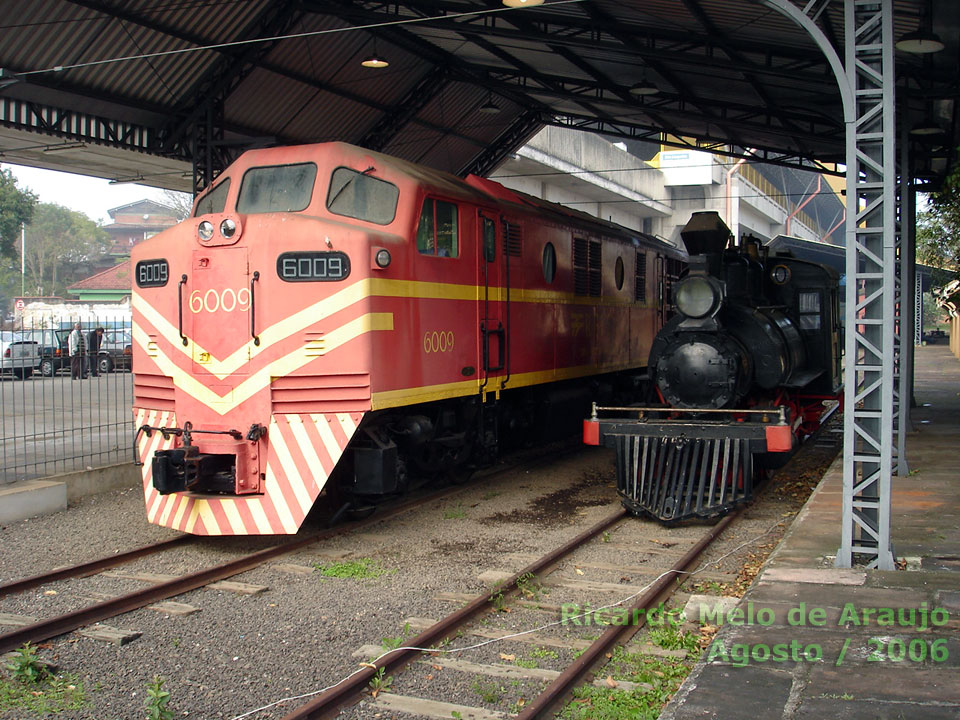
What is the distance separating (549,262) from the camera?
1184 cm

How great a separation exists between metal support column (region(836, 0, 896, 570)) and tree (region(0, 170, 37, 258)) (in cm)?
4120

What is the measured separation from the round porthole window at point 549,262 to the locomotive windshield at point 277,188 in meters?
4.00

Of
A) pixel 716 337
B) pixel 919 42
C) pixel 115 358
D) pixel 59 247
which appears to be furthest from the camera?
pixel 59 247

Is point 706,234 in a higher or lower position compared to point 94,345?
higher

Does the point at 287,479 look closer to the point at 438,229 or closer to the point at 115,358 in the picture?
the point at 438,229

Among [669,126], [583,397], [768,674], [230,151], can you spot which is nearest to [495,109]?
[669,126]

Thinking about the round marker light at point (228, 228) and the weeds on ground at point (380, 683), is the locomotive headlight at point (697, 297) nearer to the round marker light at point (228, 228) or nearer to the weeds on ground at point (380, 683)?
the round marker light at point (228, 228)

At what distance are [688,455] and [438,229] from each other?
3.53 m

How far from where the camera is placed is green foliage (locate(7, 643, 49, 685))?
16.9 ft

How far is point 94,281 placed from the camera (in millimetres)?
50562

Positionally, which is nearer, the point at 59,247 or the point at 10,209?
the point at 10,209

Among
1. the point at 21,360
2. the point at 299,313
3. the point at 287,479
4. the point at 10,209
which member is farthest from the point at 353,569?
the point at 10,209

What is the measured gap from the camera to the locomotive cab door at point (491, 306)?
32.2 ft

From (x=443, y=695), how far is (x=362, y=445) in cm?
361
